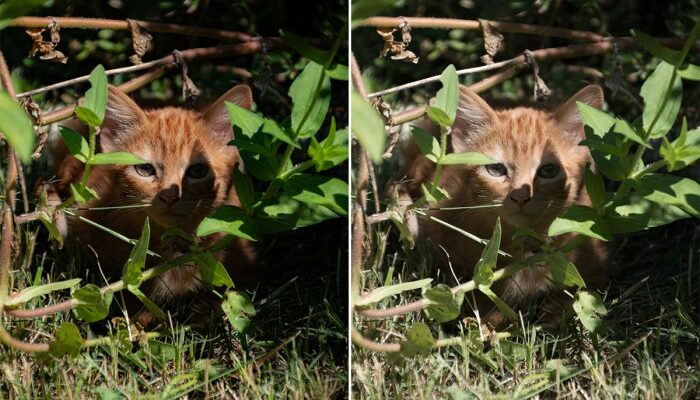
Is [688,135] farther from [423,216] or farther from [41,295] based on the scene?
[41,295]

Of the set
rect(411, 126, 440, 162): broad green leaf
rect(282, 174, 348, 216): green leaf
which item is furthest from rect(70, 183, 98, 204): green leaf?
rect(411, 126, 440, 162): broad green leaf

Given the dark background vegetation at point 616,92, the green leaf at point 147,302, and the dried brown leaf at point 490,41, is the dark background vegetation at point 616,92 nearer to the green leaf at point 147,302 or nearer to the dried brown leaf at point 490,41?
the dried brown leaf at point 490,41

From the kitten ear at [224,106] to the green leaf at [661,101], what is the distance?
3.09ft

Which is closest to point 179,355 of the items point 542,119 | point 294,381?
point 294,381

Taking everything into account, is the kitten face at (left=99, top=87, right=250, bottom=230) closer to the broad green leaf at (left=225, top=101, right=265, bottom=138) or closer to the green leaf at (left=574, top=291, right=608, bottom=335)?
the broad green leaf at (left=225, top=101, right=265, bottom=138)

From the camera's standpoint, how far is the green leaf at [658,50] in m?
2.08

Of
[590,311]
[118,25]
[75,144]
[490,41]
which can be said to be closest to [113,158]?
[75,144]

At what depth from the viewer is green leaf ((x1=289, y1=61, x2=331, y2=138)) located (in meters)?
2.10

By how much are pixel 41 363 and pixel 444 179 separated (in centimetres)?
105

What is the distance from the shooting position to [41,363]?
2.22 metres

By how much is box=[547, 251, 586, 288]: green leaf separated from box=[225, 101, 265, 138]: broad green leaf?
0.76m

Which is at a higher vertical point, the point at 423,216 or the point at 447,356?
the point at 423,216

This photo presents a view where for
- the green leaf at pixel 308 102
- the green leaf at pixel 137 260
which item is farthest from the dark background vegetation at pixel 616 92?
the green leaf at pixel 137 260

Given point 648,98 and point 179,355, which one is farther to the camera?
point 179,355
